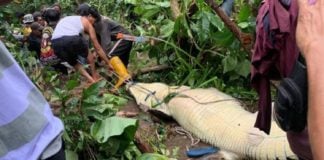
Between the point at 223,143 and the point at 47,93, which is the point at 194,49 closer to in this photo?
A: the point at 223,143

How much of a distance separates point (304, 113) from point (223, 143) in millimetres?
2712

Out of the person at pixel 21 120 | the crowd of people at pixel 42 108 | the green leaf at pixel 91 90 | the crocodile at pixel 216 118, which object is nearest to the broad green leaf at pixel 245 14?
the crocodile at pixel 216 118

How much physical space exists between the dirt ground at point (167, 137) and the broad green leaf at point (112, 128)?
625 mm

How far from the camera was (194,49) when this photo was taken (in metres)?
5.46

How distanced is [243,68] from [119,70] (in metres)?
1.55

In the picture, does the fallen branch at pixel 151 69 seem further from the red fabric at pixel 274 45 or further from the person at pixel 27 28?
the red fabric at pixel 274 45

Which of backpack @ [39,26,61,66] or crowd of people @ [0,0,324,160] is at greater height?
crowd of people @ [0,0,324,160]

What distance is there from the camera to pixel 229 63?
4996 mm

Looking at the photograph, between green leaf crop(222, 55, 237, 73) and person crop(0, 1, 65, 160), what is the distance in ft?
12.3

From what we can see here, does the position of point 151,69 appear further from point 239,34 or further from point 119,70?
point 239,34

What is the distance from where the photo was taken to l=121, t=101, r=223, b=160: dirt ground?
411 cm

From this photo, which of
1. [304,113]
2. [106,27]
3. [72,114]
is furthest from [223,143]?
[106,27]

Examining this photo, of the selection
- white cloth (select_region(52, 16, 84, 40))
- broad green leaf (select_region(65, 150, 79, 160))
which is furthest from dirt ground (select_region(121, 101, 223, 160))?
white cloth (select_region(52, 16, 84, 40))

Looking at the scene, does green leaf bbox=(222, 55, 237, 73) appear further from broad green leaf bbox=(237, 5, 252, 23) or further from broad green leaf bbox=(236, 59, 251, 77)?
broad green leaf bbox=(237, 5, 252, 23)
